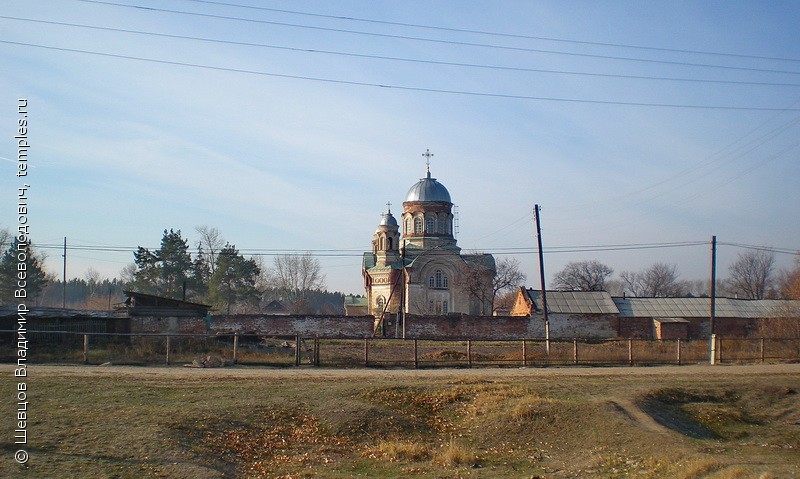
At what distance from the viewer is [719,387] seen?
20859 mm

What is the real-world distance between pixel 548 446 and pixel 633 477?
257cm

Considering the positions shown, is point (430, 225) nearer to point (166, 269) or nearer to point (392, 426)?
point (166, 269)

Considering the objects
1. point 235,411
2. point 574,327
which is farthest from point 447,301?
point 235,411

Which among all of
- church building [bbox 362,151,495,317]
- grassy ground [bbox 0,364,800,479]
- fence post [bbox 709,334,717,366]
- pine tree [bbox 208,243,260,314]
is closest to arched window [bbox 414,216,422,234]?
church building [bbox 362,151,495,317]

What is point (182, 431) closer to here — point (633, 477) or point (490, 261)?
point (633, 477)

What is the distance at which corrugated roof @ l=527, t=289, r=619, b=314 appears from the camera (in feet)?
148

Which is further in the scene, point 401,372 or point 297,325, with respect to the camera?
point 297,325

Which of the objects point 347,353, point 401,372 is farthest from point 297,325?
point 401,372

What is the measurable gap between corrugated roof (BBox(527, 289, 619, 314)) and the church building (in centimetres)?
1419

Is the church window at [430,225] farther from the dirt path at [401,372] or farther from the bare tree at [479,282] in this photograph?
the dirt path at [401,372]

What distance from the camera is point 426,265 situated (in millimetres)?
61156

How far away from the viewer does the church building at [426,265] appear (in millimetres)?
60844

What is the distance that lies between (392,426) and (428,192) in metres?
52.4

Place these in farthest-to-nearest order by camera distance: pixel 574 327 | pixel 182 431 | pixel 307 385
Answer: pixel 574 327 < pixel 307 385 < pixel 182 431
